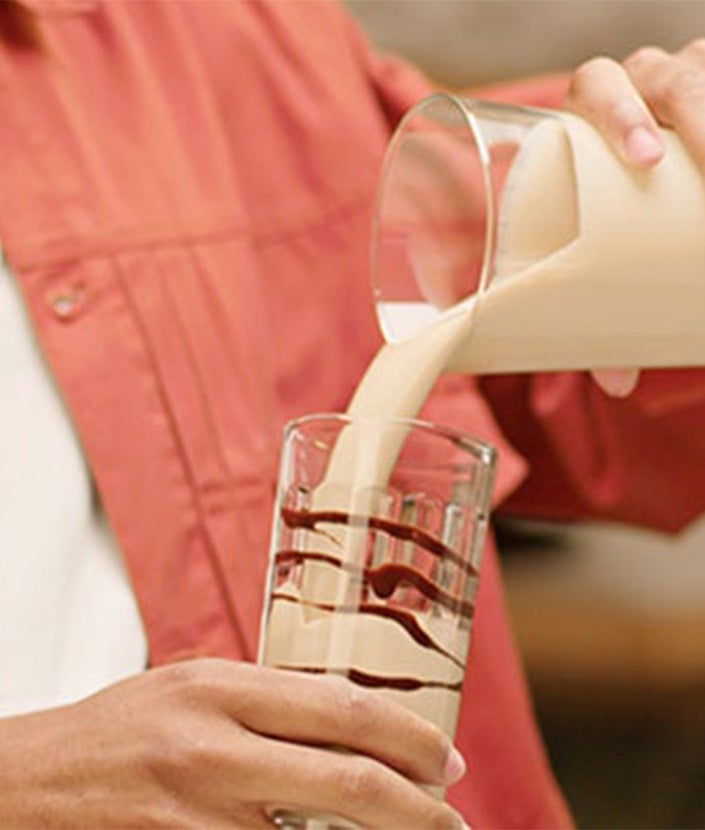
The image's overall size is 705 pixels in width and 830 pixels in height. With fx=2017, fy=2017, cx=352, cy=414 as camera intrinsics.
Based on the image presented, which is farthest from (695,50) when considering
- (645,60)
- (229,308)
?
(229,308)

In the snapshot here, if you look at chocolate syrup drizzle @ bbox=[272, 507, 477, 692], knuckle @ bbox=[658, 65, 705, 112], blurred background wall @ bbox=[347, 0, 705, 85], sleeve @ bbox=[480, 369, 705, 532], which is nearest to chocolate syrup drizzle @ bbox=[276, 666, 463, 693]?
chocolate syrup drizzle @ bbox=[272, 507, 477, 692]

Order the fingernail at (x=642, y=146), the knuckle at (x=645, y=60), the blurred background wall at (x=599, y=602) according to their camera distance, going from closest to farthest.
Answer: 1. the fingernail at (x=642, y=146)
2. the knuckle at (x=645, y=60)
3. the blurred background wall at (x=599, y=602)

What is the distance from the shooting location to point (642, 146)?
0.82 m

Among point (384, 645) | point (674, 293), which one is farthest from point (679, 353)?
point (384, 645)

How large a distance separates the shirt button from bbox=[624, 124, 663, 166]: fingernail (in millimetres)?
294

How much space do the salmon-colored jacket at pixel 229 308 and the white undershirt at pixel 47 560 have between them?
1 cm

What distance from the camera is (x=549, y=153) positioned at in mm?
845

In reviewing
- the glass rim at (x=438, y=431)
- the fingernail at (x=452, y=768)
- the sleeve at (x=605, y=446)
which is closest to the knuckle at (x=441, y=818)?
the fingernail at (x=452, y=768)

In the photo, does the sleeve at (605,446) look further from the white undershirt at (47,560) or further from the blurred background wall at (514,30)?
the blurred background wall at (514,30)

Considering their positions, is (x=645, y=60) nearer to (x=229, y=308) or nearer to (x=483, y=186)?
(x=483, y=186)

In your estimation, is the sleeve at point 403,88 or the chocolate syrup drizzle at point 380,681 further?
the sleeve at point 403,88

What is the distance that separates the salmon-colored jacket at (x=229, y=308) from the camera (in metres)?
0.98

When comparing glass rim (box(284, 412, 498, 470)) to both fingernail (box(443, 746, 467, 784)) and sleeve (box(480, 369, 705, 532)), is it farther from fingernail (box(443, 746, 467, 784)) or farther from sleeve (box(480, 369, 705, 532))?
sleeve (box(480, 369, 705, 532))

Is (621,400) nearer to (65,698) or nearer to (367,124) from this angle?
(367,124)
